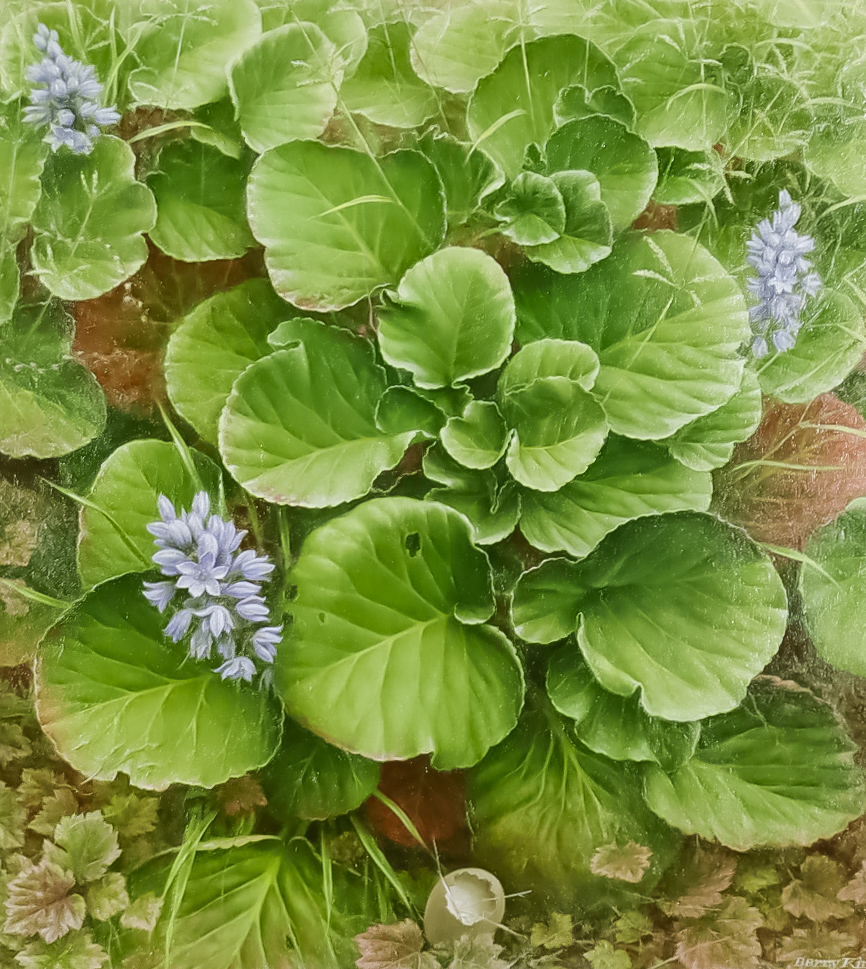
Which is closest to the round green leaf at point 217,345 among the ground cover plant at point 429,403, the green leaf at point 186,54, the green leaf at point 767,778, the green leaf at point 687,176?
the ground cover plant at point 429,403

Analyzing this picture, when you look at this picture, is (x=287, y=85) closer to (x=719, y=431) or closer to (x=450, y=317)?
(x=450, y=317)

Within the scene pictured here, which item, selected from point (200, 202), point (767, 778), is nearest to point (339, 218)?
point (200, 202)

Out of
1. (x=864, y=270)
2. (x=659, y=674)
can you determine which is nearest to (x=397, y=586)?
(x=659, y=674)

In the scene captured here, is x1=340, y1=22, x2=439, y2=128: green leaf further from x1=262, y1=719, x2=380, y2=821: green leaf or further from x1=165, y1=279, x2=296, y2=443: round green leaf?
x1=262, y1=719, x2=380, y2=821: green leaf

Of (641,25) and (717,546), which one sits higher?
(641,25)

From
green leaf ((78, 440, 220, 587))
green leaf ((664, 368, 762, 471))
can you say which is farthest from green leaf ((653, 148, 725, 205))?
green leaf ((78, 440, 220, 587))

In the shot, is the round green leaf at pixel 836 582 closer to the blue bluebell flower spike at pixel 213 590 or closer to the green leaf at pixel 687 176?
the green leaf at pixel 687 176

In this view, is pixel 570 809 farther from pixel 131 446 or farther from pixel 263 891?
pixel 131 446
